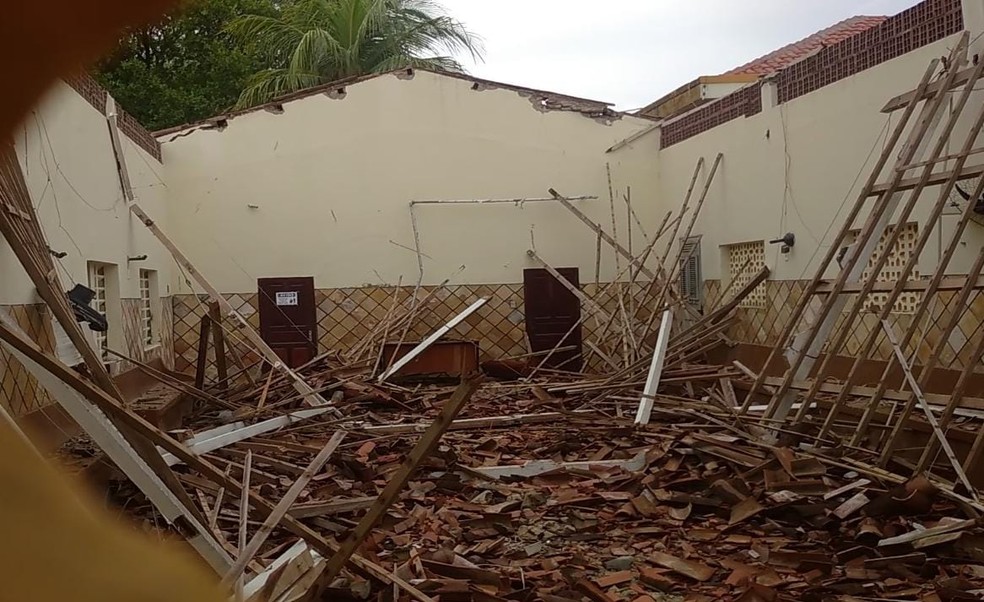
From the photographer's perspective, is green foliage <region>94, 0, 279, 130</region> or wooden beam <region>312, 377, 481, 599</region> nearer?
wooden beam <region>312, 377, 481, 599</region>

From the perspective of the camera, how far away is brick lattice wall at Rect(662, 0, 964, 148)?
5441 millimetres

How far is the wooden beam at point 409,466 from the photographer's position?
1.81 meters

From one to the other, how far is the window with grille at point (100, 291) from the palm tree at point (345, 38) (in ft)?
24.2

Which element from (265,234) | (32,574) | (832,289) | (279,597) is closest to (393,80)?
(265,234)

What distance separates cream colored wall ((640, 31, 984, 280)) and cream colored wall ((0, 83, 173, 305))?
18.5 ft

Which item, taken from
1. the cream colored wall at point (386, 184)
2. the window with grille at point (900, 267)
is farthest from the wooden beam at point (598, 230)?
the window with grille at point (900, 267)

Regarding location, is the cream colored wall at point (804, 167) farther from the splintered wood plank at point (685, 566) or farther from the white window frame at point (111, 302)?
the white window frame at point (111, 302)

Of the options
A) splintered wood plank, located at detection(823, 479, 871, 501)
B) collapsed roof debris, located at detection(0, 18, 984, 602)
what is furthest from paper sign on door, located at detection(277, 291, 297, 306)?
splintered wood plank, located at detection(823, 479, 871, 501)

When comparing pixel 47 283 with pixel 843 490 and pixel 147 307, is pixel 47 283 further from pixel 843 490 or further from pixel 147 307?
pixel 147 307

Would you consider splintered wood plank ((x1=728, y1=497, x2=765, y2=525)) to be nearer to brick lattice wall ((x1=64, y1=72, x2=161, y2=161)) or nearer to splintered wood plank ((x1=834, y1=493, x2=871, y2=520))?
splintered wood plank ((x1=834, y1=493, x2=871, y2=520))

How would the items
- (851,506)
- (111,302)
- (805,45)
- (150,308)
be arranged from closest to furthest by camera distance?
(851,506)
(111,302)
(150,308)
(805,45)

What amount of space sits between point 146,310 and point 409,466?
7143mm

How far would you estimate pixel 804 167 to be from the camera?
7.09 metres

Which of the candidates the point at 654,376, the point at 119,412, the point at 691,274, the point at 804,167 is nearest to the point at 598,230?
the point at 691,274
